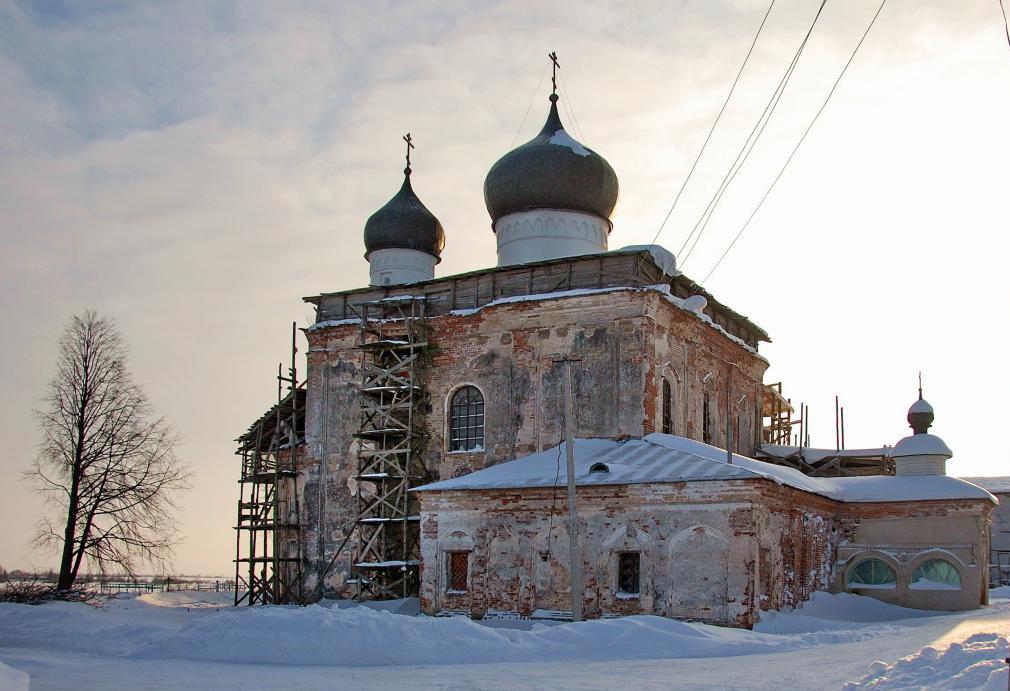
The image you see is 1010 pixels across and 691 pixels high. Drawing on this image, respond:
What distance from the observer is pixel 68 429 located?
2356cm

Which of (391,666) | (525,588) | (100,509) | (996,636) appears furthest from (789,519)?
(100,509)

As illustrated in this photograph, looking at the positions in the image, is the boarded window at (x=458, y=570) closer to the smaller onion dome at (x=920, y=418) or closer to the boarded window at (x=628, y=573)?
the boarded window at (x=628, y=573)

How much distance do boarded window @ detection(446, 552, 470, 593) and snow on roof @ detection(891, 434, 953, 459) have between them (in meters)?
11.5

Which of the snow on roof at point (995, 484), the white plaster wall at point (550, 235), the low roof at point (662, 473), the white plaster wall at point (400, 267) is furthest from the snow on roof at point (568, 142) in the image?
the snow on roof at point (995, 484)

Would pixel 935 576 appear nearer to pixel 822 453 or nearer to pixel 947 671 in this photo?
pixel 822 453

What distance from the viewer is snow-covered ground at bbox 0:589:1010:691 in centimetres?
985

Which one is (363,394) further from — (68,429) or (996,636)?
(996,636)

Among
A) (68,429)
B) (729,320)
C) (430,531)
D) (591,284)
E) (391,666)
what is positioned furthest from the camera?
(729,320)

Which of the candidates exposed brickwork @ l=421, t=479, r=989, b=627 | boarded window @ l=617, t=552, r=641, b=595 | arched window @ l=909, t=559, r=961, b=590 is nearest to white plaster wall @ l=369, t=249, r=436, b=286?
exposed brickwork @ l=421, t=479, r=989, b=627

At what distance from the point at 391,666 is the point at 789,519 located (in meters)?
9.97

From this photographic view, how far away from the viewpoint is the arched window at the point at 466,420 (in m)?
22.9

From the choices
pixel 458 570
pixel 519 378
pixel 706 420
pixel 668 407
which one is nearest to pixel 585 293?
pixel 519 378

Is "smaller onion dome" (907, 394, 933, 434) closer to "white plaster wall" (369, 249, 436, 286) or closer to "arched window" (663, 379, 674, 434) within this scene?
"arched window" (663, 379, 674, 434)

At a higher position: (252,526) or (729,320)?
(729,320)
